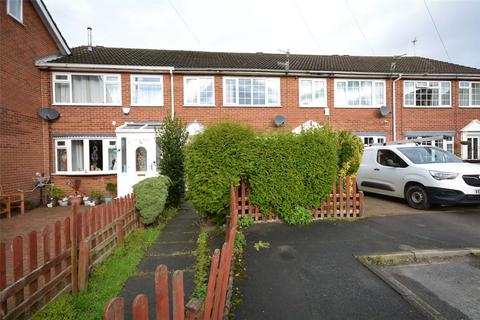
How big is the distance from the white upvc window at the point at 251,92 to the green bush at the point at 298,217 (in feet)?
26.6

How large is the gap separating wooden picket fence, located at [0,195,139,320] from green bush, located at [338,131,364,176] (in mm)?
5348

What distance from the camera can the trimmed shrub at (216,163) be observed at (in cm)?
553

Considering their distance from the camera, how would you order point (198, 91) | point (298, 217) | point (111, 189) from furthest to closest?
point (198, 91) → point (111, 189) → point (298, 217)

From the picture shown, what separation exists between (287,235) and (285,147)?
1946 mm

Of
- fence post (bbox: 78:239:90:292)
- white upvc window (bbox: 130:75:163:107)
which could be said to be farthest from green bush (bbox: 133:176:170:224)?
white upvc window (bbox: 130:75:163:107)

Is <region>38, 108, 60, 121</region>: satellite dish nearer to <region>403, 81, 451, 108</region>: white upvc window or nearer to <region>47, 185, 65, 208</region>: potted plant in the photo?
<region>47, 185, 65, 208</region>: potted plant

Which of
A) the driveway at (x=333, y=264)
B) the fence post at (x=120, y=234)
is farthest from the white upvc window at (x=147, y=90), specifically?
the driveway at (x=333, y=264)

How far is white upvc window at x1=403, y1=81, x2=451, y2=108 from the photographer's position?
14.3 metres

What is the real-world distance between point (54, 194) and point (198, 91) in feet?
25.3

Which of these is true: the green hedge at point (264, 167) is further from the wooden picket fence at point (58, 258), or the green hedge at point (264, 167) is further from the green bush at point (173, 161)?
the green bush at point (173, 161)

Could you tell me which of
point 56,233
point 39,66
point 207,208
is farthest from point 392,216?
point 39,66

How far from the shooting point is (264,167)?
595 cm

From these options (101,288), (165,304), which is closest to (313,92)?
(101,288)

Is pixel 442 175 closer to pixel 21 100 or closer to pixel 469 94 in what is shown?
pixel 469 94
